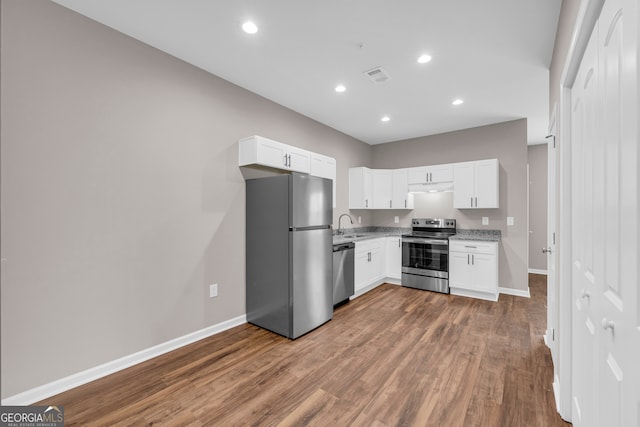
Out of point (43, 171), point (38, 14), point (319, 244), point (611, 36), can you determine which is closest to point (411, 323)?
point (319, 244)

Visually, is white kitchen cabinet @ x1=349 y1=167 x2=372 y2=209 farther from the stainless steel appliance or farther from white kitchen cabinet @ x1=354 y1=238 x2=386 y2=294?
the stainless steel appliance

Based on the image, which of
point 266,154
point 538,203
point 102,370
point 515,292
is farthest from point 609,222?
point 538,203

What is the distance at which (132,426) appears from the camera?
1.70 m

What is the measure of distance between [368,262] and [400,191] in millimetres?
1719

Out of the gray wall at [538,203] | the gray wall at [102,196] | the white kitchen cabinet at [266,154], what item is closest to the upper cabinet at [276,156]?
the white kitchen cabinet at [266,154]

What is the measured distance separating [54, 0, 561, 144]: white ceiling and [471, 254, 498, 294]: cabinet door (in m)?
2.27

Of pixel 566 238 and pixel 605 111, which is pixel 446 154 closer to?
pixel 566 238

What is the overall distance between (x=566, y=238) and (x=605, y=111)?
1002 mm

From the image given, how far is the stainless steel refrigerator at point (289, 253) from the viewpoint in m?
2.92

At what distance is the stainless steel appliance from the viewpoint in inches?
176

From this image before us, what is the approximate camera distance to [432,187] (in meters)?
5.04

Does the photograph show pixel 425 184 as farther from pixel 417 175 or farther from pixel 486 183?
pixel 486 183

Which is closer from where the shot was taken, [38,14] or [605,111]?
[605,111]

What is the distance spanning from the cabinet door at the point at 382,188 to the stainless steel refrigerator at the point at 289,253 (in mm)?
2285
